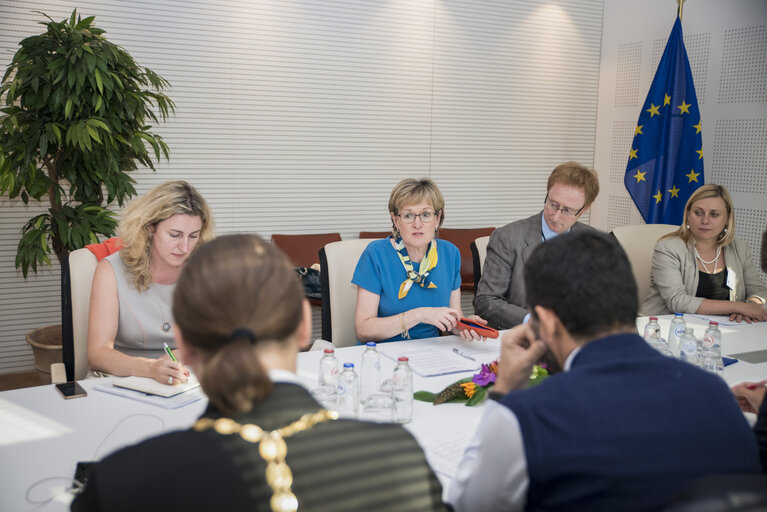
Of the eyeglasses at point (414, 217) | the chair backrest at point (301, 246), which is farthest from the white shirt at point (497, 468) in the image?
the chair backrest at point (301, 246)

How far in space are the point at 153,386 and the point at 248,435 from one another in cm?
123

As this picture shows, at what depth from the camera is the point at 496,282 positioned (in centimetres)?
335

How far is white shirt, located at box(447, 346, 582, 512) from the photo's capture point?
1150 mm

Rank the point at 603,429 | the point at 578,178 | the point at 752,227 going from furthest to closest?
the point at 752,227, the point at 578,178, the point at 603,429

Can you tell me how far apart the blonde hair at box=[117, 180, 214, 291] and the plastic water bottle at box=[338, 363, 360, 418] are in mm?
987

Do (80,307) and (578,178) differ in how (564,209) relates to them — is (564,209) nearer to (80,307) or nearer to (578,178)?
(578,178)

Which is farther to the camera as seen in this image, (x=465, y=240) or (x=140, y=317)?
(x=465, y=240)

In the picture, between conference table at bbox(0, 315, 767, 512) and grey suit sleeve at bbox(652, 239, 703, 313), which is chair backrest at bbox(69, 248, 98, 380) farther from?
grey suit sleeve at bbox(652, 239, 703, 313)

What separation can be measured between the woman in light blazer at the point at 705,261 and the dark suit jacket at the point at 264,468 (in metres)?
2.86

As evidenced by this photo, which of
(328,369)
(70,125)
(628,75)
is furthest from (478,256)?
(628,75)

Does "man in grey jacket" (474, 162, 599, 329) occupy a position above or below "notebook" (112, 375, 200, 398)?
above

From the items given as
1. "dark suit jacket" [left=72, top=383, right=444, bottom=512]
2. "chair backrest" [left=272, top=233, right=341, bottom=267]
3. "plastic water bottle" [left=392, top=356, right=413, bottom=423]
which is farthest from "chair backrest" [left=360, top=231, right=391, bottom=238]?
"dark suit jacket" [left=72, top=383, right=444, bottom=512]

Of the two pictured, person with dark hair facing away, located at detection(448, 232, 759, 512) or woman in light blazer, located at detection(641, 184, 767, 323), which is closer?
person with dark hair facing away, located at detection(448, 232, 759, 512)

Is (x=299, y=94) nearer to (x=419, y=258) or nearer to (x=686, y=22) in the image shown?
(x=419, y=258)
